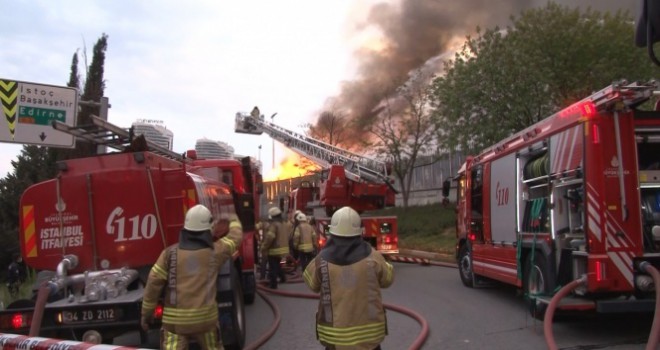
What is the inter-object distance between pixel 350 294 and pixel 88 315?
267cm

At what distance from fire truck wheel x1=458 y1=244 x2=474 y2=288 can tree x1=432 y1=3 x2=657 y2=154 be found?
5.81 meters

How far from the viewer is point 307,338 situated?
7047 millimetres

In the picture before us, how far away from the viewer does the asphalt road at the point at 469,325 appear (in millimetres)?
6516

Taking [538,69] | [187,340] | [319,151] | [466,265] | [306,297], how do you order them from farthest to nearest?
1. [319,151]
2. [538,69]
3. [466,265]
4. [306,297]
5. [187,340]

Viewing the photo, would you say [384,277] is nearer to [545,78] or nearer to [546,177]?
[546,177]

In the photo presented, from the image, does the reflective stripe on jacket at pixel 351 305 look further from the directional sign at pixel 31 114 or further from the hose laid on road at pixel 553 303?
the directional sign at pixel 31 114

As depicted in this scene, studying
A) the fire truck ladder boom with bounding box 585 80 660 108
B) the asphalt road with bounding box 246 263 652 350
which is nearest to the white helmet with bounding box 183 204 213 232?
the asphalt road with bounding box 246 263 652 350

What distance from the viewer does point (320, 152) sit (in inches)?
814

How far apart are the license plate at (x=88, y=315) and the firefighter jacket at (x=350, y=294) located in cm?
Result: 223

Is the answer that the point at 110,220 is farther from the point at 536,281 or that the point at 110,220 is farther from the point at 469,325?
the point at 536,281

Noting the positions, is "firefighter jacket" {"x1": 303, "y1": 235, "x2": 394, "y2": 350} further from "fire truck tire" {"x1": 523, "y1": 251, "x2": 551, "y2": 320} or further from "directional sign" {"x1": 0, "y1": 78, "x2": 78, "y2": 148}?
"directional sign" {"x1": 0, "y1": 78, "x2": 78, "y2": 148}

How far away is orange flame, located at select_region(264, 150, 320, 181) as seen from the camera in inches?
1104

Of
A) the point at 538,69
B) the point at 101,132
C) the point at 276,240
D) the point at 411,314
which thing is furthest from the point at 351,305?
the point at 538,69

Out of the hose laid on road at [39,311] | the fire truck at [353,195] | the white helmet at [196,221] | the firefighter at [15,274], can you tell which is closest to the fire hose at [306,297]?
the hose laid on road at [39,311]
